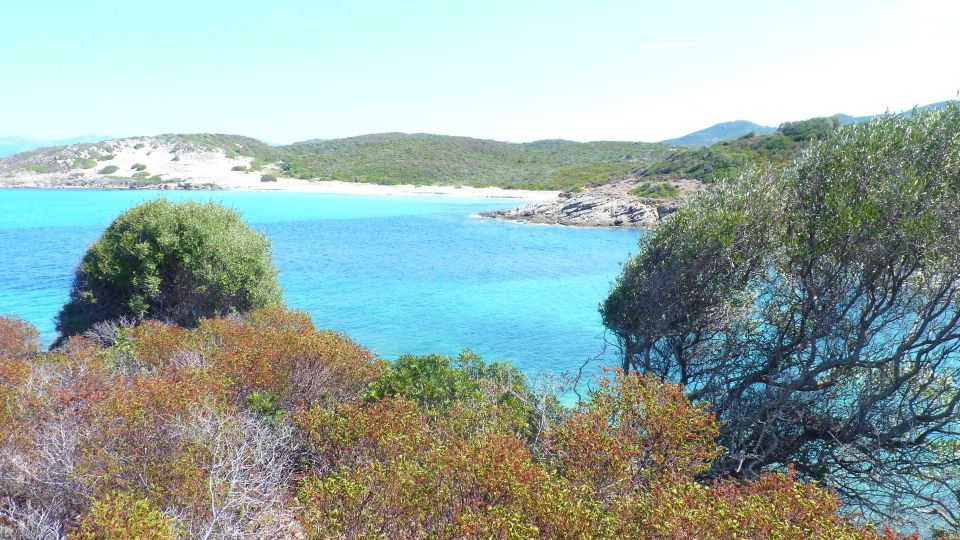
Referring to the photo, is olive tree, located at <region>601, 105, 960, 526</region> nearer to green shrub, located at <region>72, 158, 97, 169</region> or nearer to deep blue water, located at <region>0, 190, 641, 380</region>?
deep blue water, located at <region>0, 190, 641, 380</region>

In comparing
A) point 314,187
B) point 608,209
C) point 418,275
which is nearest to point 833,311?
point 418,275

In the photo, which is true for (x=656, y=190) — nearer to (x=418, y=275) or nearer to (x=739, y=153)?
(x=739, y=153)

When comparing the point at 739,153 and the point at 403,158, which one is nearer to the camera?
the point at 739,153

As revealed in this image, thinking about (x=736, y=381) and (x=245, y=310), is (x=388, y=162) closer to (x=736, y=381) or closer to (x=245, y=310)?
(x=245, y=310)

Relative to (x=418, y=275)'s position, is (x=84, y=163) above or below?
above

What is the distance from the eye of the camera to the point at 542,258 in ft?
164

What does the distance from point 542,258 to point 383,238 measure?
20293 millimetres

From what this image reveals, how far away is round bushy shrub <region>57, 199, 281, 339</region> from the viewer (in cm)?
2075

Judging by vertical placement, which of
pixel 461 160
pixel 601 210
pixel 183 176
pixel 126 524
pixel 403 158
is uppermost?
pixel 403 158

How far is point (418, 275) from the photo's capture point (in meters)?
43.3

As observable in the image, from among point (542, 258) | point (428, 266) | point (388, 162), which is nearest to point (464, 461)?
point (428, 266)

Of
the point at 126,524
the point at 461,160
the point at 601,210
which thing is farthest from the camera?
the point at 461,160

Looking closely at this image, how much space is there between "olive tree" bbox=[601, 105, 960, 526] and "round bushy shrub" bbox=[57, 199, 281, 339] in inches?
547

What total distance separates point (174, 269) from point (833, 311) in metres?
20.6
